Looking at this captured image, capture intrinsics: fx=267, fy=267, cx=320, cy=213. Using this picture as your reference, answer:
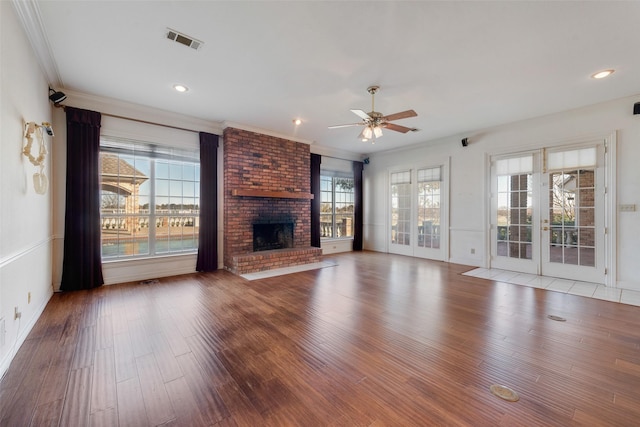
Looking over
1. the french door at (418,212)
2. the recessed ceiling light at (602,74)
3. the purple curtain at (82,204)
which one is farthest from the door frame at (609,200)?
the purple curtain at (82,204)

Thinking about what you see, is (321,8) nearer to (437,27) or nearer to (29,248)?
(437,27)

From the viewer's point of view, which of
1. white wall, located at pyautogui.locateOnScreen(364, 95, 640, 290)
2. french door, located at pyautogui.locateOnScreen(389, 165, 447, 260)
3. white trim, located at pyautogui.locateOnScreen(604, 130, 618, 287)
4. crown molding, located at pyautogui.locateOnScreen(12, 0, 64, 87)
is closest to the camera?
crown molding, located at pyautogui.locateOnScreen(12, 0, 64, 87)

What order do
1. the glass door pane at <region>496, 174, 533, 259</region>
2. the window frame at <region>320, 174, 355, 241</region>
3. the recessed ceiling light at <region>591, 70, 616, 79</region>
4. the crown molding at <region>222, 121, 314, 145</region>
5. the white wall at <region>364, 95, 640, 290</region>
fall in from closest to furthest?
the recessed ceiling light at <region>591, 70, 616, 79</region> < the white wall at <region>364, 95, 640, 290</region> < the glass door pane at <region>496, 174, 533, 259</region> < the crown molding at <region>222, 121, 314, 145</region> < the window frame at <region>320, 174, 355, 241</region>

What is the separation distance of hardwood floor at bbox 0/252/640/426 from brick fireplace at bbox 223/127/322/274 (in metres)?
1.67

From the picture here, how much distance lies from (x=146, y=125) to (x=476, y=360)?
221 inches

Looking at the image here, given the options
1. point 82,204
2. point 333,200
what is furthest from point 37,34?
point 333,200

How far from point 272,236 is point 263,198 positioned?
0.88 metres

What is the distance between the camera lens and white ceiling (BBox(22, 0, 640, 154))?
2307 millimetres

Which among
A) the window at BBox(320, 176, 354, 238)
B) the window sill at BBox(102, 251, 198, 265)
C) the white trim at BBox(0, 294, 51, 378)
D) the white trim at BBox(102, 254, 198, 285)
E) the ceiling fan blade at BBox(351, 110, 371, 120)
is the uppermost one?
the ceiling fan blade at BBox(351, 110, 371, 120)

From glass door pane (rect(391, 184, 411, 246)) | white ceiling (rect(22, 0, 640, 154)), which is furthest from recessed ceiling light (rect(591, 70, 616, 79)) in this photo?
glass door pane (rect(391, 184, 411, 246))

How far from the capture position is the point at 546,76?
3.35 meters

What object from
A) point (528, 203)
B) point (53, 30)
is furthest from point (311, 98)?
point (528, 203)

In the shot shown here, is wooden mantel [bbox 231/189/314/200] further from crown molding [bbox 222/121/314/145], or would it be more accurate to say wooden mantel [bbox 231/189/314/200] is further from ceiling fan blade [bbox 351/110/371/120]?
ceiling fan blade [bbox 351/110/371/120]

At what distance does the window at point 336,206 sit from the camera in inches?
296
